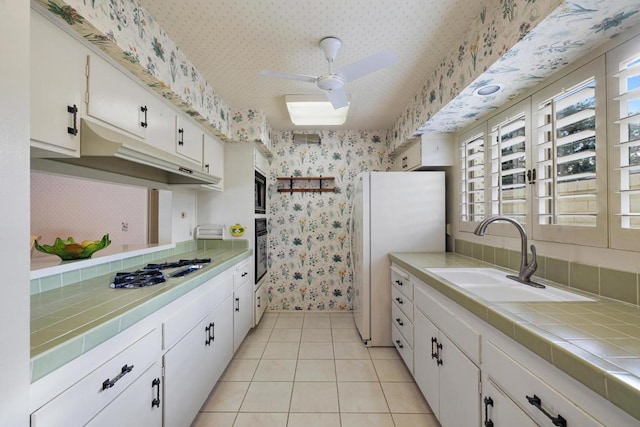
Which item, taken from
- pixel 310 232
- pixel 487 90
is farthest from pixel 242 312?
pixel 487 90

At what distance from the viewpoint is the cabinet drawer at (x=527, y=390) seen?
30.3 inches

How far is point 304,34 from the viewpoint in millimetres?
1797

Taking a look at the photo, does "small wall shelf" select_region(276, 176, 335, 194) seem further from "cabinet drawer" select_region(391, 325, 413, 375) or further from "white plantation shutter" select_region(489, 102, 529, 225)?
"white plantation shutter" select_region(489, 102, 529, 225)

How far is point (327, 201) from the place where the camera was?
12.5 feet

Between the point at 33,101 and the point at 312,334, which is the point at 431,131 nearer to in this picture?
the point at 312,334

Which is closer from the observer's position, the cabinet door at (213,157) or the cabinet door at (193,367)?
the cabinet door at (193,367)

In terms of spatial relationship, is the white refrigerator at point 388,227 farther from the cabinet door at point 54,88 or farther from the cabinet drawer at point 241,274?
the cabinet door at point 54,88

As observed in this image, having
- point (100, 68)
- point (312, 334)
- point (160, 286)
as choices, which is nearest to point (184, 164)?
point (100, 68)

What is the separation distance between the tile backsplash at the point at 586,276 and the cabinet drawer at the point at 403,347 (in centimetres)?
92

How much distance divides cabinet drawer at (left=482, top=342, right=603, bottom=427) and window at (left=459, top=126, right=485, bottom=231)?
144 centimetres

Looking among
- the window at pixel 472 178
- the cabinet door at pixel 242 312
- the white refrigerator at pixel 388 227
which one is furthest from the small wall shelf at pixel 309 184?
the window at pixel 472 178

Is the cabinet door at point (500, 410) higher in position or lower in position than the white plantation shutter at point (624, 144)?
lower

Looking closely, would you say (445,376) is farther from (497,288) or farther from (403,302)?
(403,302)

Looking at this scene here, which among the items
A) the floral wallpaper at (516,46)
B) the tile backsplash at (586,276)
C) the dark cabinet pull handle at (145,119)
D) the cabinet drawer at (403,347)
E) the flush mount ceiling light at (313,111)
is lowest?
the cabinet drawer at (403,347)
